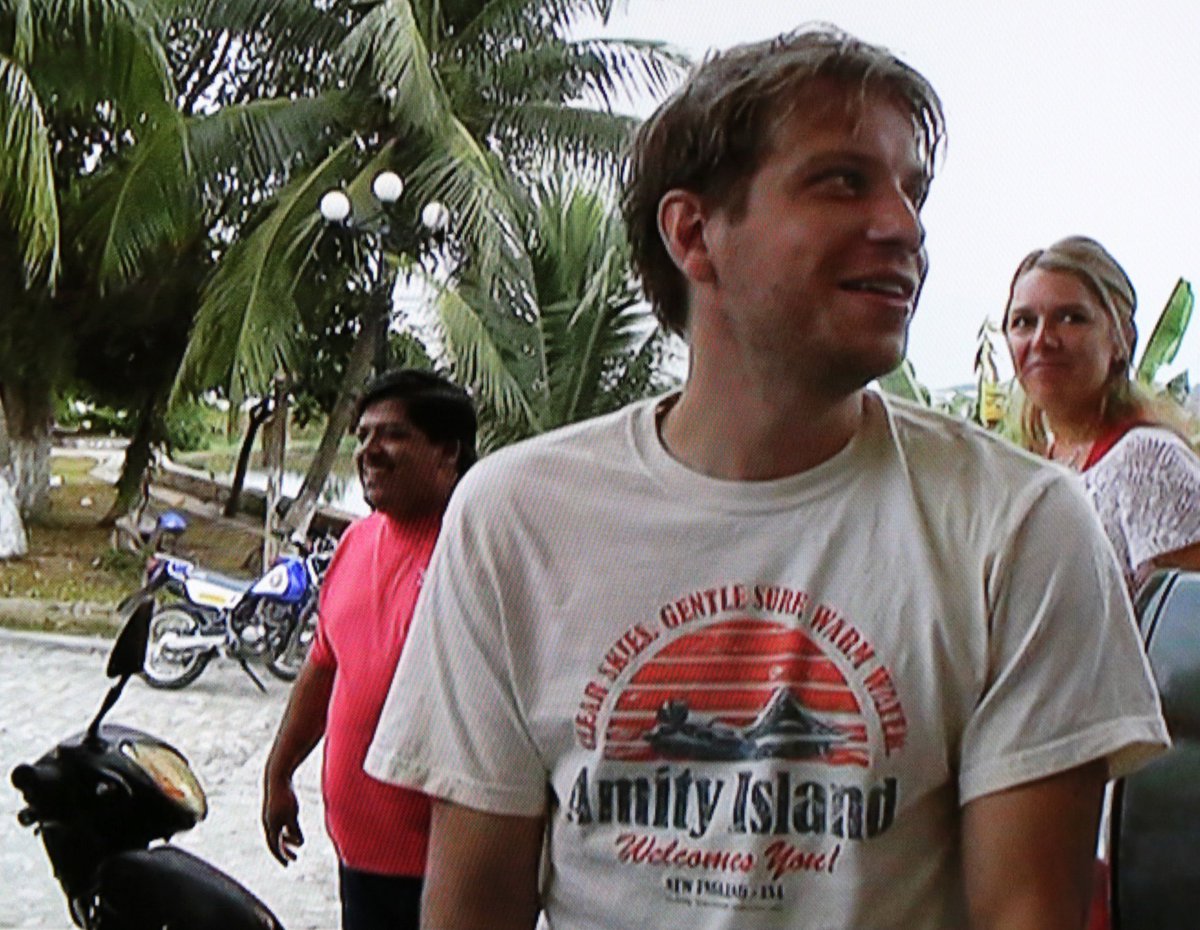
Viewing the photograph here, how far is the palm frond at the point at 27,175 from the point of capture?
187 cm

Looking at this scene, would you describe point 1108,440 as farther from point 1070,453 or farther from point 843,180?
point 843,180

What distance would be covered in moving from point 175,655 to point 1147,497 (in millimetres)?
1606

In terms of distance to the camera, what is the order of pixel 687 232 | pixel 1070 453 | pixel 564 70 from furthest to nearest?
pixel 564 70
pixel 1070 453
pixel 687 232

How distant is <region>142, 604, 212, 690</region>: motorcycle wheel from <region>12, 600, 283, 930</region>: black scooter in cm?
81

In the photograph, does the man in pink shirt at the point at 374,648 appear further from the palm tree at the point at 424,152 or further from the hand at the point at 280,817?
the palm tree at the point at 424,152

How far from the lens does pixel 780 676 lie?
0.68 m

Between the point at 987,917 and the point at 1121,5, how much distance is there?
130 cm

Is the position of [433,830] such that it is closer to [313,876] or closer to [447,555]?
[447,555]

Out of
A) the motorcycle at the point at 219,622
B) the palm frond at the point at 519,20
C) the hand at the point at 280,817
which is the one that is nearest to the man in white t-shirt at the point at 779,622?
the hand at the point at 280,817

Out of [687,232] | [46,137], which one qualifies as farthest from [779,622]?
[46,137]

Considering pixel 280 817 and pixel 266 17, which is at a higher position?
pixel 266 17

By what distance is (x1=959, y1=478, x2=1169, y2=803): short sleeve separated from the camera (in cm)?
66

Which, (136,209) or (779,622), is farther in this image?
(136,209)

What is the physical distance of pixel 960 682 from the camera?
2.20 ft
